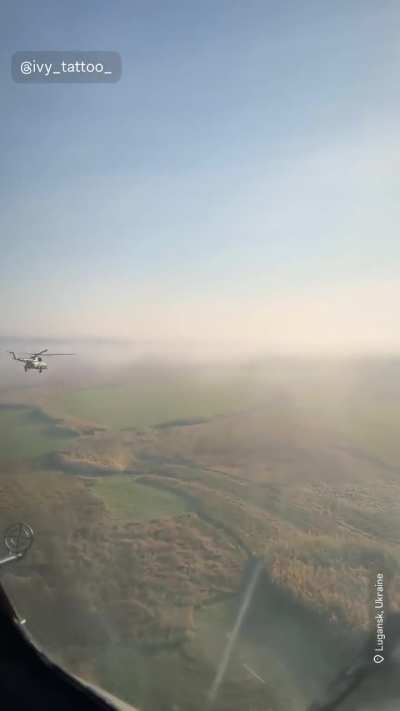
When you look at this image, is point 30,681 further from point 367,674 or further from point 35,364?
point 35,364

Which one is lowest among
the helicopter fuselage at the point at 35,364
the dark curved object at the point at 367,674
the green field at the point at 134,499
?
the dark curved object at the point at 367,674

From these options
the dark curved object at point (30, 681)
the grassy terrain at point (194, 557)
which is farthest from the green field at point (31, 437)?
the dark curved object at point (30, 681)

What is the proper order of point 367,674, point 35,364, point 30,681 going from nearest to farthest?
point 30,681, point 367,674, point 35,364

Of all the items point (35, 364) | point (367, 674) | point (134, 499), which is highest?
point (35, 364)

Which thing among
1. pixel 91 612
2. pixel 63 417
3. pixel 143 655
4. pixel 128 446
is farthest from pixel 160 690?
pixel 63 417

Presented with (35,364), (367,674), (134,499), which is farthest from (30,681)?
(35,364)

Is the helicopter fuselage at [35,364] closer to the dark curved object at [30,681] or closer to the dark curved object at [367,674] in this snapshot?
the dark curved object at [30,681]

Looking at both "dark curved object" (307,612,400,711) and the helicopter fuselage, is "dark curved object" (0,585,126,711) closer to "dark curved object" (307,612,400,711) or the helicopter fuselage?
"dark curved object" (307,612,400,711)

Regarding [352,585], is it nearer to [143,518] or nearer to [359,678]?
[359,678]
